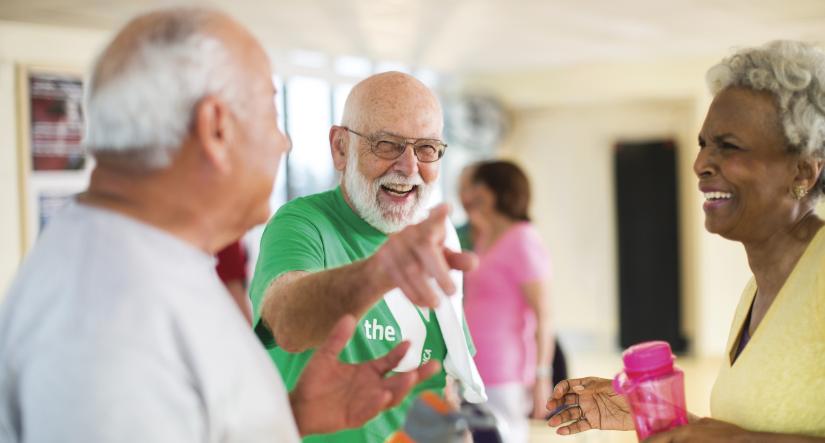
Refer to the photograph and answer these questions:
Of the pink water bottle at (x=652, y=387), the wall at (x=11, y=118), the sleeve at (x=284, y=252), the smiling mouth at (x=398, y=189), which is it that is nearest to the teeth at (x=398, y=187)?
the smiling mouth at (x=398, y=189)

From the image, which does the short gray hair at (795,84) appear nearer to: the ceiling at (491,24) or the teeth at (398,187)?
the teeth at (398,187)

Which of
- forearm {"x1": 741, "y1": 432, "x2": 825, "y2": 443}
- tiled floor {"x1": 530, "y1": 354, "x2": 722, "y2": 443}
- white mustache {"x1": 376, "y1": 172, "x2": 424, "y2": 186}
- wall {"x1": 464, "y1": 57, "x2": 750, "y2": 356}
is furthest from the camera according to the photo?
wall {"x1": 464, "y1": 57, "x2": 750, "y2": 356}

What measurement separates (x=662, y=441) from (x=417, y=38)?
5.78 m

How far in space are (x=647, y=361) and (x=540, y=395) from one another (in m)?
3.07

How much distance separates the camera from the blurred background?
17.2 feet

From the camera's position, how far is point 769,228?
1.57 meters

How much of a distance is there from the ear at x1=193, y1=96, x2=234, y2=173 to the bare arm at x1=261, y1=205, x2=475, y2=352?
0.25 meters

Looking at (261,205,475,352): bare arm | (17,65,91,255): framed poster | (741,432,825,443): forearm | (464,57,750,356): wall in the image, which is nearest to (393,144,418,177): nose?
(261,205,475,352): bare arm

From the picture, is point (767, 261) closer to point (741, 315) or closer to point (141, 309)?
point (741, 315)

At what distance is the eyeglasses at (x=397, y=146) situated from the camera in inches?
75.8

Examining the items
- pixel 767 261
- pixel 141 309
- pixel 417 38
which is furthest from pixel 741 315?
pixel 417 38

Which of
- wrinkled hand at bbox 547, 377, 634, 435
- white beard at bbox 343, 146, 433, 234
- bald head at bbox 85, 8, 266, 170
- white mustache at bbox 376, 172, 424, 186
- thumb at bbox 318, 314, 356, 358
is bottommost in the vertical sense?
wrinkled hand at bbox 547, 377, 634, 435

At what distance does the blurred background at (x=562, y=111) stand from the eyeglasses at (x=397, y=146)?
3437 mm

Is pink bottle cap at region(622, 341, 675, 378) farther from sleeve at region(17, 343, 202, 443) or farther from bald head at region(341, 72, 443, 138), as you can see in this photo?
bald head at region(341, 72, 443, 138)
